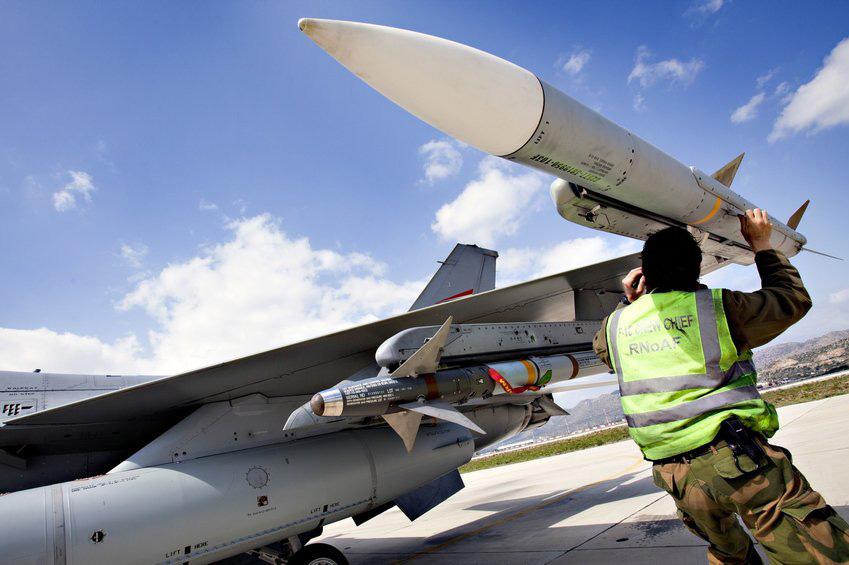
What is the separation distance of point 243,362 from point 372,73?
3.14 metres

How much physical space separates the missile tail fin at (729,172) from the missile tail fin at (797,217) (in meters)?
1.64

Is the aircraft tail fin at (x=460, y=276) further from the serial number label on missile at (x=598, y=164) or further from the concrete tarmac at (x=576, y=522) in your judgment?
the serial number label on missile at (x=598, y=164)

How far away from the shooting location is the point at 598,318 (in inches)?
281

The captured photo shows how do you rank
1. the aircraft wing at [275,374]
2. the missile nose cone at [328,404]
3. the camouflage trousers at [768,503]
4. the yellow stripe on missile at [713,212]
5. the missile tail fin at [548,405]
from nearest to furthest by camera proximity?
1. the camouflage trousers at [768,503]
2. the missile nose cone at [328,404]
3. the aircraft wing at [275,374]
4. the yellow stripe on missile at [713,212]
5. the missile tail fin at [548,405]

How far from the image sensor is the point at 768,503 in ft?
6.04

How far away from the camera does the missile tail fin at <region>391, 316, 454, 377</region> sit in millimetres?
4645

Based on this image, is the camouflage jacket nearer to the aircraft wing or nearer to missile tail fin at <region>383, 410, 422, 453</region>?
missile tail fin at <region>383, 410, 422, 453</region>

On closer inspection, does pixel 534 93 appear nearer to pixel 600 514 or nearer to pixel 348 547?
pixel 600 514

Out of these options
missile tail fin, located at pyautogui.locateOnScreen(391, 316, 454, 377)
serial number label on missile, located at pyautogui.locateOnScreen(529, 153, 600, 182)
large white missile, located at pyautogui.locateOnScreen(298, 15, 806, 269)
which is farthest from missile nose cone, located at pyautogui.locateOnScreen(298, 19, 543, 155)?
missile tail fin, located at pyautogui.locateOnScreen(391, 316, 454, 377)

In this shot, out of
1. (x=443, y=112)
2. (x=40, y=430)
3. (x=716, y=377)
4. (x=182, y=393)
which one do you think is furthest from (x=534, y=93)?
(x=40, y=430)

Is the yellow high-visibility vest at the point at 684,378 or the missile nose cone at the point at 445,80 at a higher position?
the missile nose cone at the point at 445,80

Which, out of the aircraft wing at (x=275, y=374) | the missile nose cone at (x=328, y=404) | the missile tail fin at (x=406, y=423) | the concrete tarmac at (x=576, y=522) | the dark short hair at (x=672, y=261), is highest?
the aircraft wing at (x=275, y=374)

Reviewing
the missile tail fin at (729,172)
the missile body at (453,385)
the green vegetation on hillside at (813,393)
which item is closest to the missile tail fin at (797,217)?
the missile tail fin at (729,172)

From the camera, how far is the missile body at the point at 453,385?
4.32 meters
